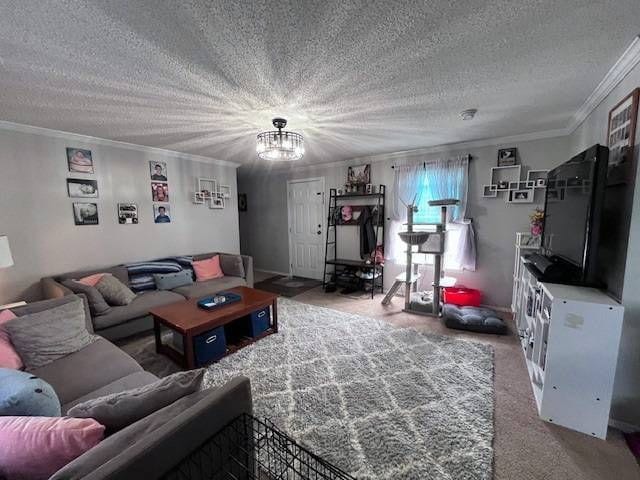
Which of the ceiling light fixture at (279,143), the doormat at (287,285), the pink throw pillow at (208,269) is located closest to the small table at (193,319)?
the pink throw pillow at (208,269)

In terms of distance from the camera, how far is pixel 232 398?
3.57 ft

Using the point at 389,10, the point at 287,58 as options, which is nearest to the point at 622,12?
the point at 389,10

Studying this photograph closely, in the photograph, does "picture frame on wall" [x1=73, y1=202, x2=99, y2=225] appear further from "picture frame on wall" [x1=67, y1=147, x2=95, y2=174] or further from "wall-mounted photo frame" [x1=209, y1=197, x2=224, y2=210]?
"wall-mounted photo frame" [x1=209, y1=197, x2=224, y2=210]

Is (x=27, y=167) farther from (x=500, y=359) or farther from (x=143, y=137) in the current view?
(x=500, y=359)

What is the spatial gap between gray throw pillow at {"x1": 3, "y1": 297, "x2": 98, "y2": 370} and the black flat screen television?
346cm

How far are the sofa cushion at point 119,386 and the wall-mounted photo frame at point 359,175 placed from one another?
384 centimetres

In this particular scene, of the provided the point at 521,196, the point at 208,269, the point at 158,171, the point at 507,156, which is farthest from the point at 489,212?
the point at 158,171

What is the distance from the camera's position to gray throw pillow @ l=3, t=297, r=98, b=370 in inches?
65.4

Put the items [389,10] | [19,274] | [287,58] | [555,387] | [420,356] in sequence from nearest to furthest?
[389,10], [287,58], [555,387], [420,356], [19,274]

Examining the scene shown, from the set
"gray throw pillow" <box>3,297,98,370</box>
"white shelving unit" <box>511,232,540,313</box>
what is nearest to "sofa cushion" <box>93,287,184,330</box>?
"gray throw pillow" <box>3,297,98,370</box>

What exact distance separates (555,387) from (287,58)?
2652mm

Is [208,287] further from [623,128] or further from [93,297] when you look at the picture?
[623,128]

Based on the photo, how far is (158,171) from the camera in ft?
12.7

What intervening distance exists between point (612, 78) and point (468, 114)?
0.93 meters
